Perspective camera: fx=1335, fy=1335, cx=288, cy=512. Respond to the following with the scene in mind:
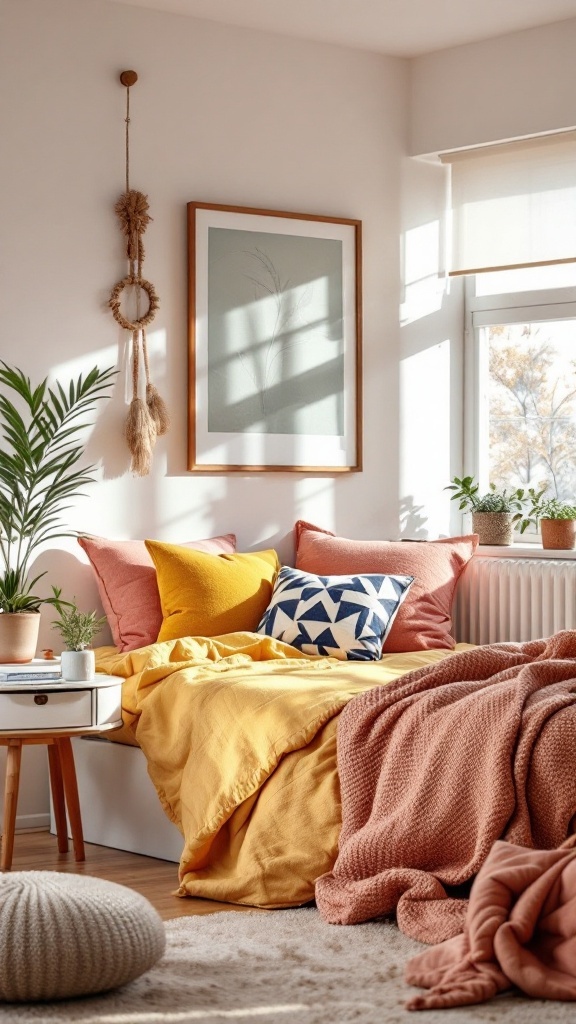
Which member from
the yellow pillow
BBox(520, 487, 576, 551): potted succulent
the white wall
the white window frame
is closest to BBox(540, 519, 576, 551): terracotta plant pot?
BBox(520, 487, 576, 551): potted succulent

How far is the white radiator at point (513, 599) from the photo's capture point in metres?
4.79

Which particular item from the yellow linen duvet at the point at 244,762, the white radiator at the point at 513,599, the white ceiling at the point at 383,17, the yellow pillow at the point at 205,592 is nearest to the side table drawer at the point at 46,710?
the yellow linen duvet at the point at 244,762

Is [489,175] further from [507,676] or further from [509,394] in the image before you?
[507,676]

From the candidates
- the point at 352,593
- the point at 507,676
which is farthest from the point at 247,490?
the point at 507,676

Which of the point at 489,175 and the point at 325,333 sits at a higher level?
the point at 489,175

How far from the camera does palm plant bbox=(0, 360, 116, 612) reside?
13.6 ft

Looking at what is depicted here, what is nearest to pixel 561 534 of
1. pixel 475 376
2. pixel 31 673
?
pixel 475 376

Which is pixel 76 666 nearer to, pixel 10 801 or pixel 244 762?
pixel 10 801

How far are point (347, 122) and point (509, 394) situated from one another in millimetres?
1246

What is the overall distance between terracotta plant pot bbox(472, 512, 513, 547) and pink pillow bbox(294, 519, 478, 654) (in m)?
0.22

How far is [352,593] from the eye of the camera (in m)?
4.48

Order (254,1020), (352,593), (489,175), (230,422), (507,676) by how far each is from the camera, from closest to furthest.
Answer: (254,1020)
(507,676)
(352,593)
(230,422)
(489,175)

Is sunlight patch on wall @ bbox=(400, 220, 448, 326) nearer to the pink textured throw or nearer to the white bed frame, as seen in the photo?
the white bed frame

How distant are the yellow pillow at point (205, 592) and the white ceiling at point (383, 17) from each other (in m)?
1.93
